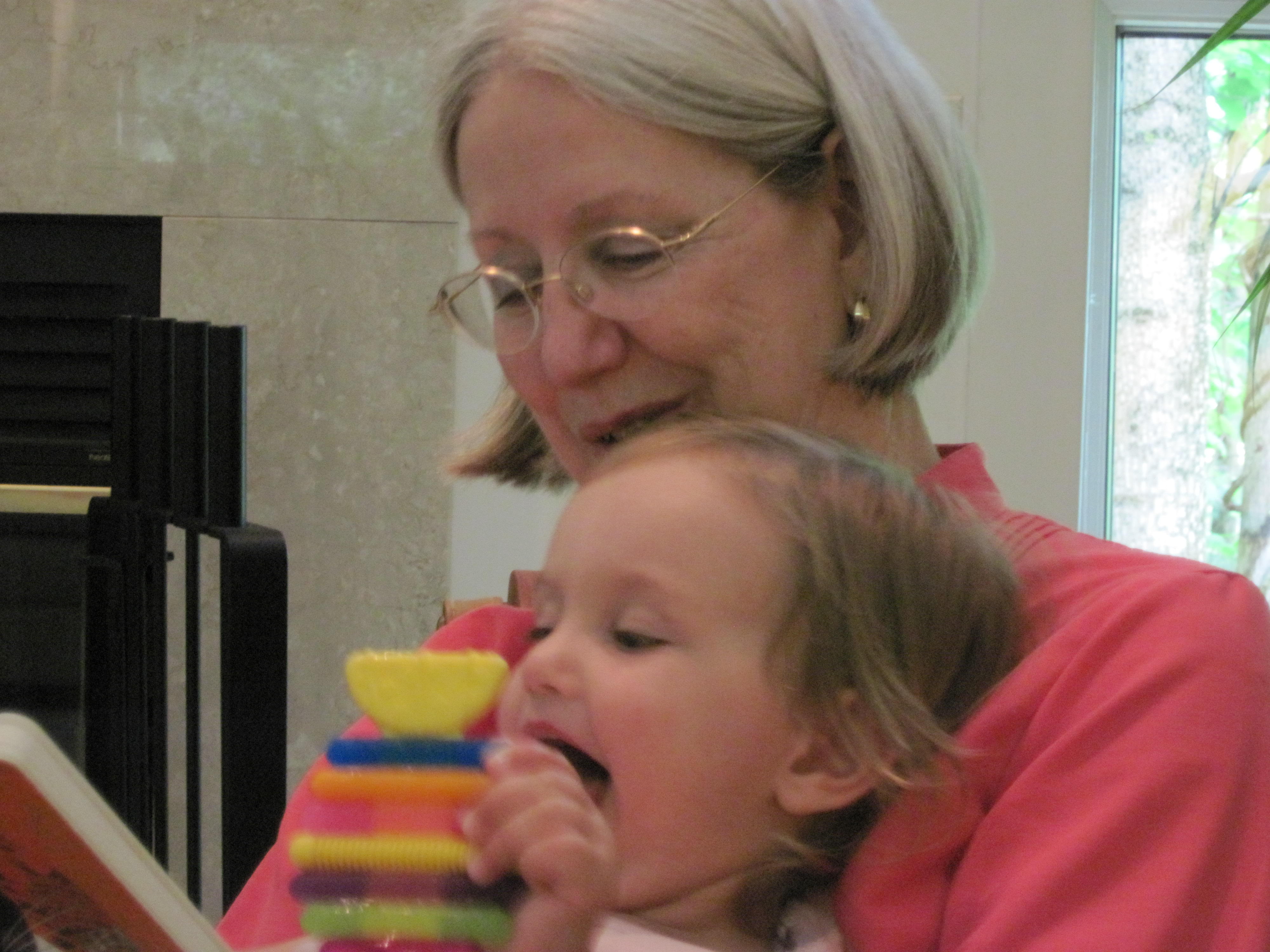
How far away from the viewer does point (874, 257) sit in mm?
917

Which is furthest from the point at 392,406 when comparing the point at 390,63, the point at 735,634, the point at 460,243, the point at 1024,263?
the point at 735,634

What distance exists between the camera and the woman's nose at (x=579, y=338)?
0.90m

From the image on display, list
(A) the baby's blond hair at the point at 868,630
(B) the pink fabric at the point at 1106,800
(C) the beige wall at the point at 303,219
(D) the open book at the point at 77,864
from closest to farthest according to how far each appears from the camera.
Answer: (D) the open book at the point at 77,864
(B) the pink fabric at the point at 1106,800
(A) the baby's blond hair at the point at 868,630
(C) the beige wall at the point at 303,219

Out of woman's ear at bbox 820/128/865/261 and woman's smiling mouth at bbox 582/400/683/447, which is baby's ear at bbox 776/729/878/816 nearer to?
woman's smiling mouth at bbox 582/400/683/447

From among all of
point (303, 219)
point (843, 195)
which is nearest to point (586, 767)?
point (843, 195)

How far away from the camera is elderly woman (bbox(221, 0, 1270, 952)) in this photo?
68 centimetres

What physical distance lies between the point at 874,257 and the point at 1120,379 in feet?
5.25

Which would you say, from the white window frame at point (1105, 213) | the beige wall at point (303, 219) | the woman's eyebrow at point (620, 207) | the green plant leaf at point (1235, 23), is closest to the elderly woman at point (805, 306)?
the woman's eyebrow at point (620, 207)

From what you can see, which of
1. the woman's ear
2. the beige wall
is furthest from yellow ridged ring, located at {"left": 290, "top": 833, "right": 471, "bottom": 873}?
the beige wall

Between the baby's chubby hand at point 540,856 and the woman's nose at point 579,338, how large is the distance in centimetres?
37

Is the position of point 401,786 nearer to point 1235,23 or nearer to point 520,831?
point 520,831

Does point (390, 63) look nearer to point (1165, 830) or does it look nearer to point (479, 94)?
point (479, 94)

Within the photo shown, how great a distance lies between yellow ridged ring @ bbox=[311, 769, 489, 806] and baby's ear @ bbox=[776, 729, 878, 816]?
0.71 ft

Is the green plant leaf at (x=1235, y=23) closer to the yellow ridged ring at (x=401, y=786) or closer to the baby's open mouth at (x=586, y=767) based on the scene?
the baby's open mouth at (x=586, y=767)
